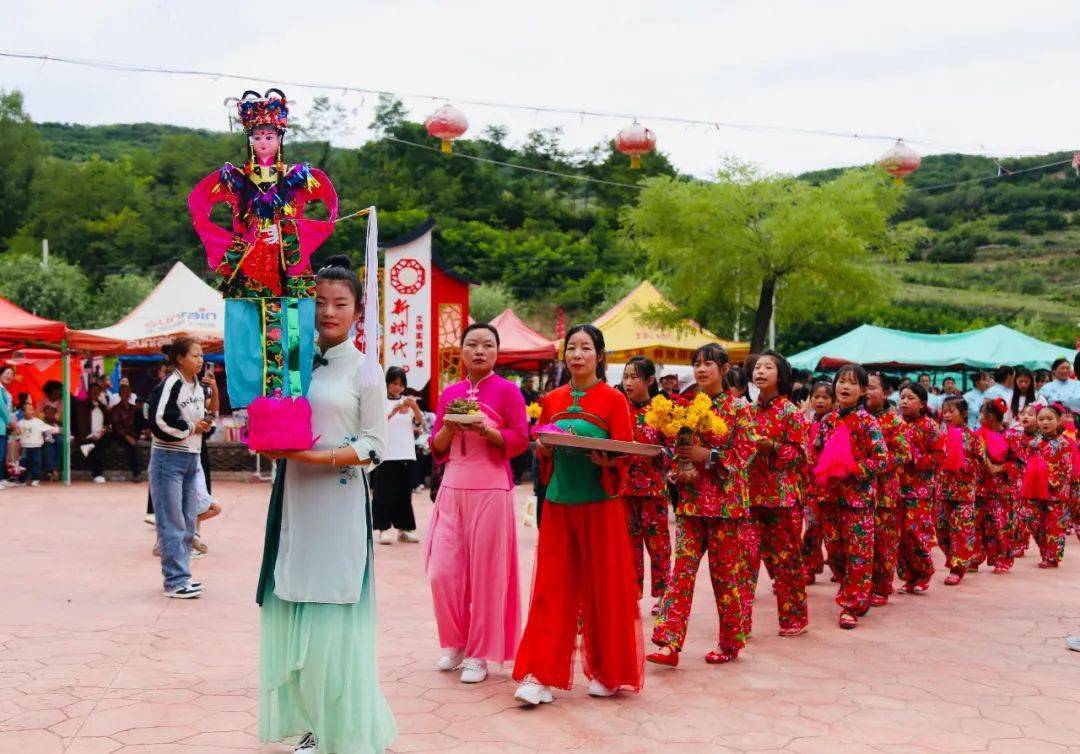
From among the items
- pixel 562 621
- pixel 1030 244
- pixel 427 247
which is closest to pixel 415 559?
pixel 562 621

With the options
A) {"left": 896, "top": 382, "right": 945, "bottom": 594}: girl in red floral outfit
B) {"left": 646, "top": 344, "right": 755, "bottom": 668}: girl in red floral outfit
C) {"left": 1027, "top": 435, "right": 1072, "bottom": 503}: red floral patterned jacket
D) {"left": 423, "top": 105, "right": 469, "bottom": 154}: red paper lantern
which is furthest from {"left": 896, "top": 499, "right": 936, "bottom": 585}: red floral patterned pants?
{"left": 423, "top": 105, "right": 469, "bottom": 154}: red paper lantern

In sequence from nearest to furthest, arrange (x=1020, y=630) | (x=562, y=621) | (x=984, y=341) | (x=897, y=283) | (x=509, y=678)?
1. (x=562, y=621)
2. (x=509, y=678)
3. (x=1020, y=630)
4. (x=984, y=341)
5. (x=897, y=283)

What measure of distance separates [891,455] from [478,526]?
3.30 m

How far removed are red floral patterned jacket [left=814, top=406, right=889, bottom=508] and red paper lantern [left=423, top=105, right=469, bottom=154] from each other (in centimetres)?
646

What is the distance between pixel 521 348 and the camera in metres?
20.9

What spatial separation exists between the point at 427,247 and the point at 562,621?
1159cm

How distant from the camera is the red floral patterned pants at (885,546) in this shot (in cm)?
727

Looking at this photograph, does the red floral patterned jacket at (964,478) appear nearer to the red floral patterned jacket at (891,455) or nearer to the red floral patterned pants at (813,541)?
the red floral patterned pants at (813,541)

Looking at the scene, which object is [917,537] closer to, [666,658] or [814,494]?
[814,494]

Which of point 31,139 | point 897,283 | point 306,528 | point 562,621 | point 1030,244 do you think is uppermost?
point 31,139

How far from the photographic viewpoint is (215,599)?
719 cm

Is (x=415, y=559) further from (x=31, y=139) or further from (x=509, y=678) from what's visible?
(x=31, y=139)

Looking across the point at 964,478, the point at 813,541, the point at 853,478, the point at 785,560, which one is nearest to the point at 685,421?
the point at 785,560

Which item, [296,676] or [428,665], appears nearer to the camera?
[296,676]
